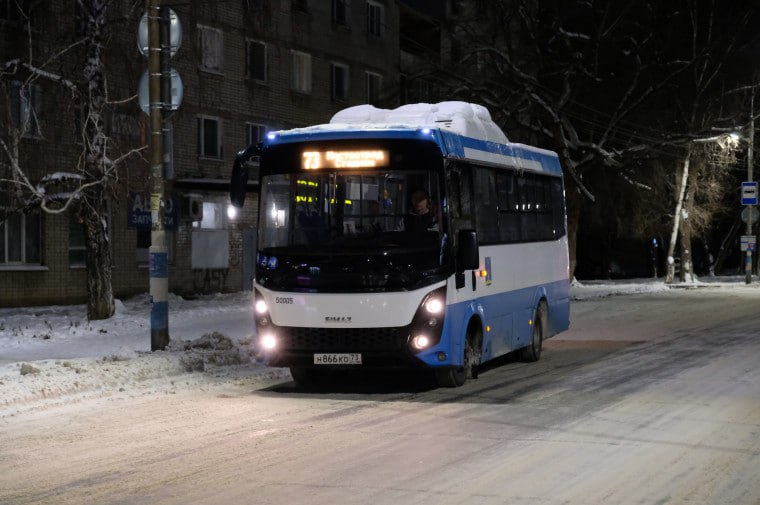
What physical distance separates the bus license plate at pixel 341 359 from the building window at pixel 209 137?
996 inches

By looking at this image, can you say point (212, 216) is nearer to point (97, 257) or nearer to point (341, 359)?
point (97, 257)

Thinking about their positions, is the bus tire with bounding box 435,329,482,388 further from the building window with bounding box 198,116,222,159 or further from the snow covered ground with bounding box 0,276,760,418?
the building window with bounding box 198,116,222,159

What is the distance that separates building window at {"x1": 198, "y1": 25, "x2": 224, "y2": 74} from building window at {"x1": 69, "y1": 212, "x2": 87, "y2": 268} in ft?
24.8

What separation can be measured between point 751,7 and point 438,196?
35407 mm

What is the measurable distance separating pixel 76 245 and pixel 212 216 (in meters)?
6.92

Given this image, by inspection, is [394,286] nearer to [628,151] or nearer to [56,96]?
[56,96]

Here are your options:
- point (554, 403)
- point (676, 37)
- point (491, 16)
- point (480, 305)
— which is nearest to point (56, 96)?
point (480, 305)

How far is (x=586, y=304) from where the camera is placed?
109 feet

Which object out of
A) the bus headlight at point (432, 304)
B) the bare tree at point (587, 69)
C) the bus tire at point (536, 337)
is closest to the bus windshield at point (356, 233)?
the bus headlight at point (432, 304)

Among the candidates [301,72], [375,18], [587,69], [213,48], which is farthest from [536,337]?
[375,18]

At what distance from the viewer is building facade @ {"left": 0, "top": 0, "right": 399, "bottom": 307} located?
2450 centimetres

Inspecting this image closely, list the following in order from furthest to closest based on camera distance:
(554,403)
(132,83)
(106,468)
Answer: (132,83) < (554,403) < (106,468)

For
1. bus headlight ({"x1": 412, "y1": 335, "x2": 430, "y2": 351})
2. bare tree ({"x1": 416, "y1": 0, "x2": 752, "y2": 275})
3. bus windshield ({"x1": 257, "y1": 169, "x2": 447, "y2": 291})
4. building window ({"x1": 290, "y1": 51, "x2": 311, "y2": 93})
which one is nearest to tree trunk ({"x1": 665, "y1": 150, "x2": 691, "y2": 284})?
bare tree ({"x1": 416, "y1": 0, "x2": 752, "y2": 275})

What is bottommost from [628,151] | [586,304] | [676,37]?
[586,304]
